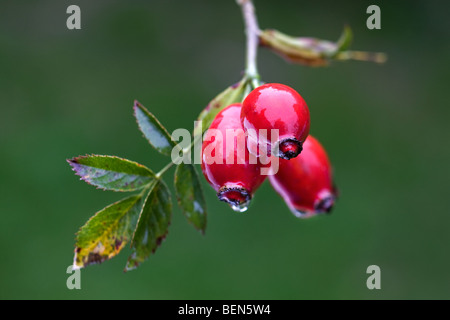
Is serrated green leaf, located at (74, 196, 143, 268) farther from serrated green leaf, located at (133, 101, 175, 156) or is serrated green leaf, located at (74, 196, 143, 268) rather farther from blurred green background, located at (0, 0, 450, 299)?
blurred green background, located at (0, 0, 450, 299)

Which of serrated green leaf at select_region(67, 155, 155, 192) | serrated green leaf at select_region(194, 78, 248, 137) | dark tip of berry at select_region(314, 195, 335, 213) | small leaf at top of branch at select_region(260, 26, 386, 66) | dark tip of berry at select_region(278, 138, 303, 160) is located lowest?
dark tip of berry at select_region(314, 195, 335, 213)

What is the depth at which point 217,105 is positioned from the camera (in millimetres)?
1245

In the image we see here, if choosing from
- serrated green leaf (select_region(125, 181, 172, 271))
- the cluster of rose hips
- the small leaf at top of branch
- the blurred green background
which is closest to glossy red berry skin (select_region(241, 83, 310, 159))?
the cluster of rose hips

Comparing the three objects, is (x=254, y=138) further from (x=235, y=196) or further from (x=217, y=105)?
(x=217, y=105)

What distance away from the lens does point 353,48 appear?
15.2 feet

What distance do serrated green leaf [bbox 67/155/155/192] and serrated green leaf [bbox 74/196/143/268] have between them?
0.04m

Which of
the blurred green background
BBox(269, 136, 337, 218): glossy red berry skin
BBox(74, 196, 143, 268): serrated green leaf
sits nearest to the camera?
BBox(74, 196, 143, 268): serrated green leaf

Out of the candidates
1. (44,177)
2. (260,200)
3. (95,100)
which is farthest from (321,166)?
(95,100)

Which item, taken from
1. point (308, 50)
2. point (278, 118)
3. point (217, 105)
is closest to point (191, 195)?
point (217, 105)

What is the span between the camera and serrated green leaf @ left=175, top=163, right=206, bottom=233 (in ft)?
3.99

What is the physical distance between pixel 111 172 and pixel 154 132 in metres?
0.15

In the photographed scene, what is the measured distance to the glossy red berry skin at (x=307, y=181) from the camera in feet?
4.15

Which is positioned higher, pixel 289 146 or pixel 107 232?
pixel 289 146

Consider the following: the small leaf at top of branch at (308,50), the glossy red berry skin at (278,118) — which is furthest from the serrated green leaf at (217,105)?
the small leaf at top of branch at (308,50)
